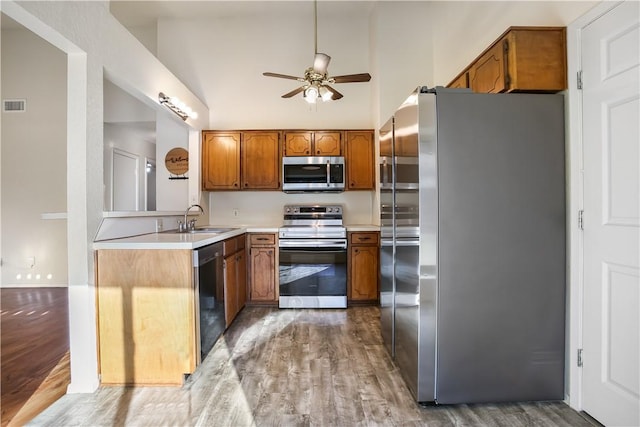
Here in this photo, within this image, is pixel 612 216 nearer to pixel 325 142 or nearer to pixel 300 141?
pixel 325 142

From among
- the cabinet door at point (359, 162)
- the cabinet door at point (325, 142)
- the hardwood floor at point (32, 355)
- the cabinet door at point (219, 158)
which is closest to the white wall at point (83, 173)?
the hardwood floor at point (32, 355)

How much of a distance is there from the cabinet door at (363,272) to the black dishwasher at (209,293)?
1.59 m

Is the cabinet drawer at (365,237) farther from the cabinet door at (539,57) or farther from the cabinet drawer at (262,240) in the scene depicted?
the cabinet door at (539,57)

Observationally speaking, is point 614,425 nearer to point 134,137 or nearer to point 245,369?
point 245,369

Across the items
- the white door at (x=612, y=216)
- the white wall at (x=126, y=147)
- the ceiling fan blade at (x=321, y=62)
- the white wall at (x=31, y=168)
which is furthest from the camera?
the white wall at (x=126, y=147)

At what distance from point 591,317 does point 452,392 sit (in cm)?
85

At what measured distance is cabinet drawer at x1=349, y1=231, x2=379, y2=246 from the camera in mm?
3771

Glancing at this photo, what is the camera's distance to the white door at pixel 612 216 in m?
1.48

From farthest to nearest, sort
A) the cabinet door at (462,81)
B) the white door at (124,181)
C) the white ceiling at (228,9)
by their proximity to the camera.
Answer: the white door at (124,181) → the white ceiling at (228,9) → the cabinet door at (462,81)

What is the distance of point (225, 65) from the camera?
4.43 meters

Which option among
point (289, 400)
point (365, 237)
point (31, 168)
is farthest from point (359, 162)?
point (31, 168)

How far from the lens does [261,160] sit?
4.18 m

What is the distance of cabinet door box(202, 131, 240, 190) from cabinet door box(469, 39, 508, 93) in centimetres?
293

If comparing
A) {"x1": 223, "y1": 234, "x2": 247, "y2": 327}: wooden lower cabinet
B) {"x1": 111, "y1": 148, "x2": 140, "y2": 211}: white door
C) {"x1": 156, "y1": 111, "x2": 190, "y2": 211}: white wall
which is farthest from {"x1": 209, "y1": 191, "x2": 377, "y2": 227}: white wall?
{"x1": 111, "y1": 148, "x2": 140, "y2": 211}: white door
